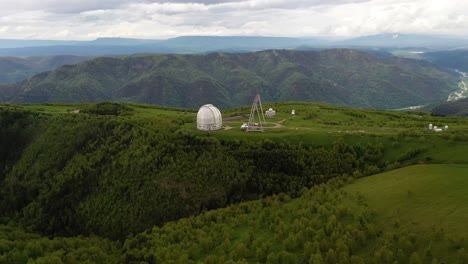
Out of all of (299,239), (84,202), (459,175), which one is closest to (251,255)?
(299,239)

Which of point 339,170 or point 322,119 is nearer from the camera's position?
point 339,170

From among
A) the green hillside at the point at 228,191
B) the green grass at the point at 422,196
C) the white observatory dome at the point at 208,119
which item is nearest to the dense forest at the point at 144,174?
the green hillside at the point at 228,191

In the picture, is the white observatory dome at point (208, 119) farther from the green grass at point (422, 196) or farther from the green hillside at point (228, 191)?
A: the green grass at point (422, 196)

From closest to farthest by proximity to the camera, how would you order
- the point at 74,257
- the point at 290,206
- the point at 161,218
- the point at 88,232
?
the point at 74,257 → the point at 290,206 → the point at 161,218 → the point at 88,232

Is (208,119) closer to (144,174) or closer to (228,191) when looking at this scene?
(144,174)

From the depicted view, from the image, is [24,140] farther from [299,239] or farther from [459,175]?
[459,175]

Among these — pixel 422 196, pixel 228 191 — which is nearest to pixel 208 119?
pixel 228 191
